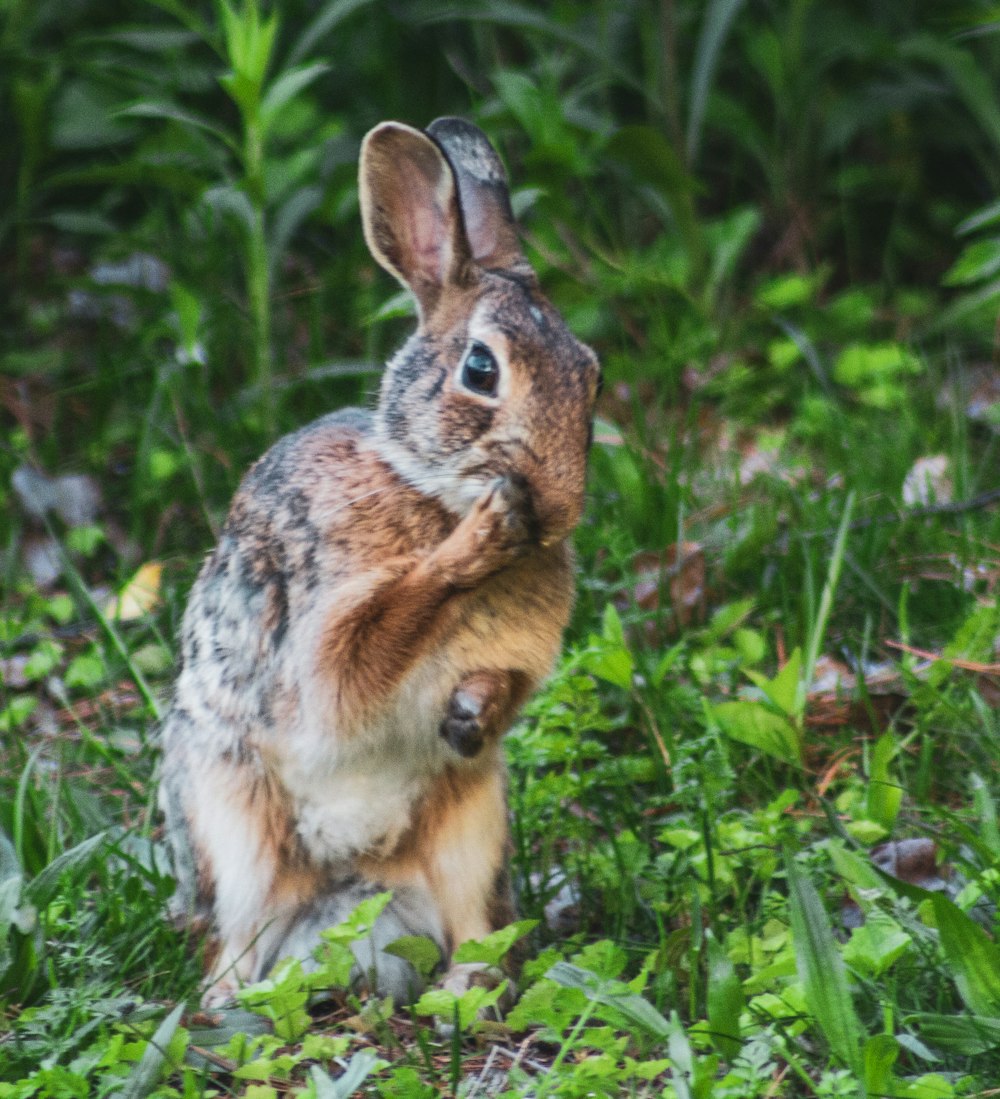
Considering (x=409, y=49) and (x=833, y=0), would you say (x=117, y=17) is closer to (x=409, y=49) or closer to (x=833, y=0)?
(x=409, y=49)

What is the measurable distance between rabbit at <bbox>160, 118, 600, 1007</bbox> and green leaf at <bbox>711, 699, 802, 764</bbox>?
605 mm

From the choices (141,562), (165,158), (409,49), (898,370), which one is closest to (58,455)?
(141,562)

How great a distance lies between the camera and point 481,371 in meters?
3.16

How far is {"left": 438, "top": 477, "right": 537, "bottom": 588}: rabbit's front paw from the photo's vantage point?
298 cm

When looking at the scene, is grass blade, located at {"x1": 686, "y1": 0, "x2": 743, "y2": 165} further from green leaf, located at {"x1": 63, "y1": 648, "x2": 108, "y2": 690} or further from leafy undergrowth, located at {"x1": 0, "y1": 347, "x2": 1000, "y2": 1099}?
green leaf, located at {"x1": 63, "y1": 648, "x2": 108, "y2": 690}

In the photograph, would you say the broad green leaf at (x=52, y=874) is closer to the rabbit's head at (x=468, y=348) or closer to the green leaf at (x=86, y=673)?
the rabbit's head at (x=468, y=348)

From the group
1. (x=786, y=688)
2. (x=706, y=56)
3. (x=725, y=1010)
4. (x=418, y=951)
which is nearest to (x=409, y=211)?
(x=786, y=688)

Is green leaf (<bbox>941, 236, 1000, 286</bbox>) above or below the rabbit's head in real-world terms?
below

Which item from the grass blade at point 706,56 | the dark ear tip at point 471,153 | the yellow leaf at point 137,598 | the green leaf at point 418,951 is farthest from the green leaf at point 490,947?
the grass blade at point 706,56

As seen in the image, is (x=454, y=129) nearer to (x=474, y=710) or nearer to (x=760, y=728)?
(x=474, y=710)

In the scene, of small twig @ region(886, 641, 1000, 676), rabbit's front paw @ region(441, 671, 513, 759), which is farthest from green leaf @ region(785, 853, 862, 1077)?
small twig @ region(886, 641, 1000, 676)

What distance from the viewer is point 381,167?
3512 millimetres

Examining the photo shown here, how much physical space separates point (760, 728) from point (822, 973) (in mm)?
1075

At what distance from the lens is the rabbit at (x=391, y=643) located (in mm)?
3174
